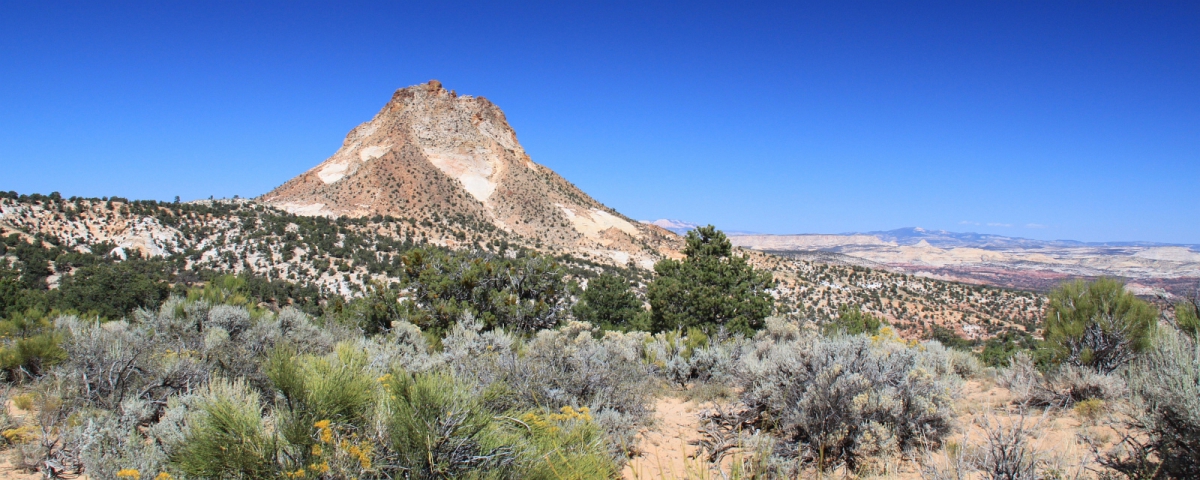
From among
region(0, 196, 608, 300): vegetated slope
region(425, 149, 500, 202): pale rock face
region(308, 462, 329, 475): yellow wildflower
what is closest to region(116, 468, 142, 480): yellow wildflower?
region(308, 462, 329, 475): yellow wildflower

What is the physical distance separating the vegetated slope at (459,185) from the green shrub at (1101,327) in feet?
122

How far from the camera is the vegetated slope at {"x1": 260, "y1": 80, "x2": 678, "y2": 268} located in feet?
156

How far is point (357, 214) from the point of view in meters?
43.8

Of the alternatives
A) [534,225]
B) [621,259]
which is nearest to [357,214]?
[534,225]

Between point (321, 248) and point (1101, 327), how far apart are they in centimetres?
3392

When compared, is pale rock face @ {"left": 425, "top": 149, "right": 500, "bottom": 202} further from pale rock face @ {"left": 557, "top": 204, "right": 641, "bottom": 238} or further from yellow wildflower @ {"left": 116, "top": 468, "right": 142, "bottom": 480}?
yellow wildflower @ {"left": 116, "top": 468, "right": 142, "bottom": 480}

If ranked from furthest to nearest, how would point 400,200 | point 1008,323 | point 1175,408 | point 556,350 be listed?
1. point 400,200
2. point 1008,323
3. point 556,350
4. point 1175,408

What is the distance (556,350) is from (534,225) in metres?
45.2

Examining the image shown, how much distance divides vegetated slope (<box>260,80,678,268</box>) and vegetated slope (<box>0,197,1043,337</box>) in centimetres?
526

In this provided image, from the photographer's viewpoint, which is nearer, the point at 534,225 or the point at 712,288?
the point at 712,288

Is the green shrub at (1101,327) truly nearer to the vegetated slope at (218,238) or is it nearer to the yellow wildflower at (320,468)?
the yellow wildflower at (320,468)

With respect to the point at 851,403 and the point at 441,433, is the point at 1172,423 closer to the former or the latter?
the point at 851,403

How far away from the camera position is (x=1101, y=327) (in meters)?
7.33

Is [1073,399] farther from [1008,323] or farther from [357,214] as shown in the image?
[357,214]
